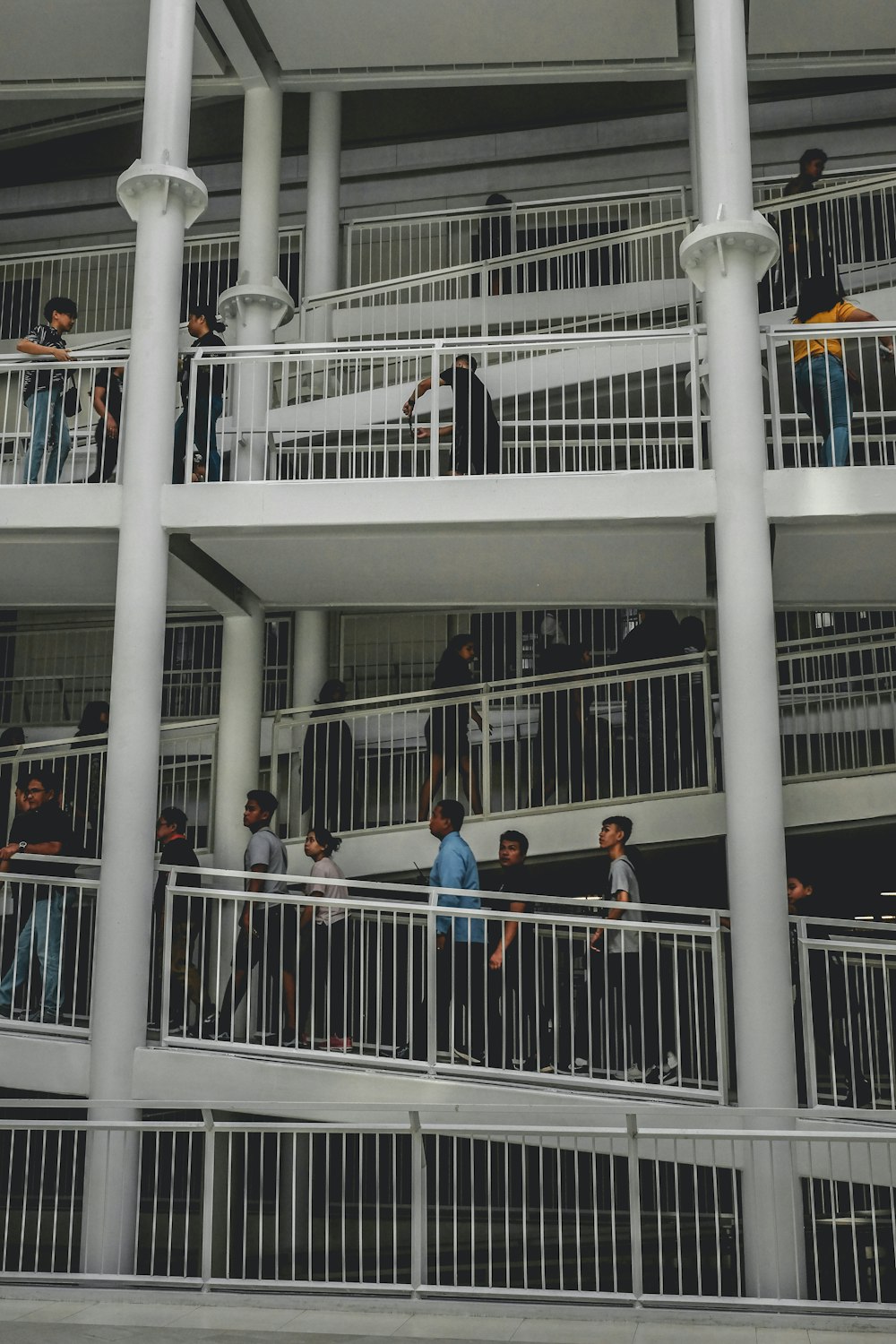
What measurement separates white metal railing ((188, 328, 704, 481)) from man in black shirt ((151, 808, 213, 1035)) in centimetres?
303

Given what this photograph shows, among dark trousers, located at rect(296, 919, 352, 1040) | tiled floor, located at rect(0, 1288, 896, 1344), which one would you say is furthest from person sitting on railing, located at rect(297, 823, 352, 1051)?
tiled floor, located at rect(0, 1288, 896, 1344)

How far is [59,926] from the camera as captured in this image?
9734 mm

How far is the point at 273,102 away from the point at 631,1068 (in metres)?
10.1

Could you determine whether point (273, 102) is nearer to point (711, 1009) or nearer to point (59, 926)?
point (59, 926)

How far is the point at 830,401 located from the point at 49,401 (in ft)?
20.5

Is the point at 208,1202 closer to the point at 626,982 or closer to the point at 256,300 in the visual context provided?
the point at 626,982

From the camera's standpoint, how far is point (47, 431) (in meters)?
11.0

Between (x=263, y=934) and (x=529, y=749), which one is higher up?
(x=529, y=749)

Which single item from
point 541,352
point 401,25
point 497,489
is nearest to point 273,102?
point 401,25

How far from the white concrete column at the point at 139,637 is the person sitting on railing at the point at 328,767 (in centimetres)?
296

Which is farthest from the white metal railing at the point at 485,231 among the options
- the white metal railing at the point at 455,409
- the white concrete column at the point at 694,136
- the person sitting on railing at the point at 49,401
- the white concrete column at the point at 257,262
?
the person sitting on railing at the point at 49,401

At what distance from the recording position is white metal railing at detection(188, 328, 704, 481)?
11156 millimetres

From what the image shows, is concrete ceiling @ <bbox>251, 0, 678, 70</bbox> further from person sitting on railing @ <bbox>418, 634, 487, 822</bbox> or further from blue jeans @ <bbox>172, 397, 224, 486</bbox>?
person sitting on railing @ <bbox>418, 634, 487, 822</bbox>

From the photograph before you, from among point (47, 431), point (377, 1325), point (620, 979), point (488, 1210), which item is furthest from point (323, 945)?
point (47, 431)
